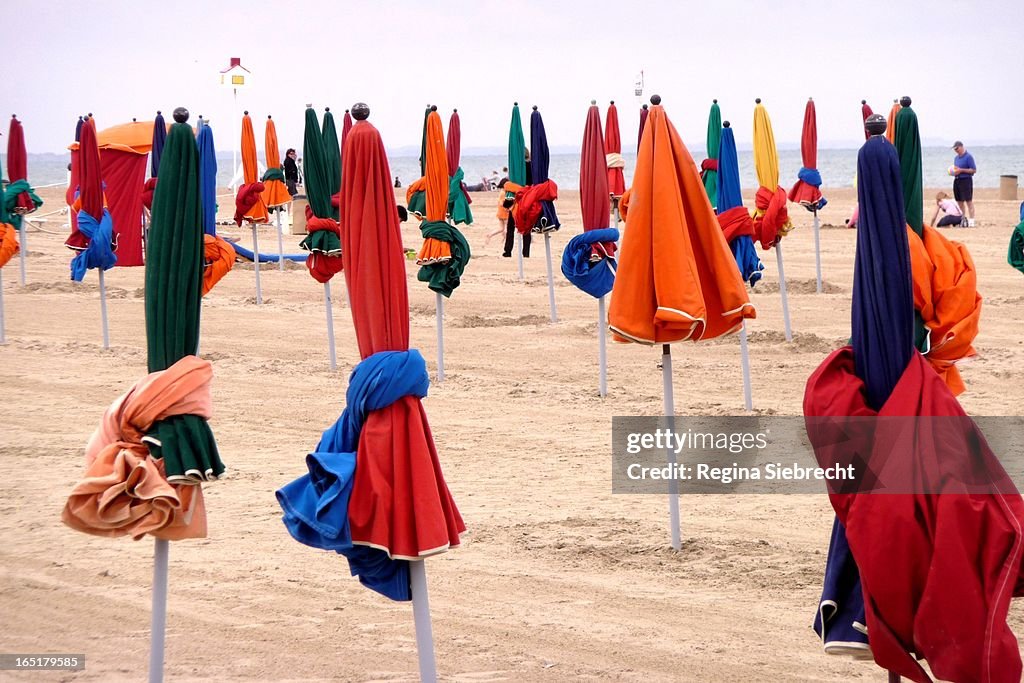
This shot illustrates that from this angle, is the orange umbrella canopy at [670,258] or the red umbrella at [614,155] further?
the red umbrella at [614,155]

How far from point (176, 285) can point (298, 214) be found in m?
23.9

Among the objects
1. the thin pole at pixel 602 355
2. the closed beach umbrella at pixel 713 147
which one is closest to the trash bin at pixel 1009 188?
the closed beach umbrella at pixel 713 147

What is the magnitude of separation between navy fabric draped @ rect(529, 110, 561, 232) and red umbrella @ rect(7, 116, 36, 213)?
781 centimetres

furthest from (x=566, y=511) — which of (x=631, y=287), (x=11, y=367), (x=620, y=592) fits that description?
(x=11, y=367)

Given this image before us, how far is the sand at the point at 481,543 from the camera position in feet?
18.1

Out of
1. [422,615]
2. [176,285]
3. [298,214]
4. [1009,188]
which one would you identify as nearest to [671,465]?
[422,615]

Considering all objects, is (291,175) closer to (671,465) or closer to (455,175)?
(455,175)

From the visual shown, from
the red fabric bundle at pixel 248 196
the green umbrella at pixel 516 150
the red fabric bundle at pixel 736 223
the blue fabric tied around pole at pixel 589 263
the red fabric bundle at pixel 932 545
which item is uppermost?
the green umbrella at pixel 516 150

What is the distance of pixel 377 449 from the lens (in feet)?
13.9

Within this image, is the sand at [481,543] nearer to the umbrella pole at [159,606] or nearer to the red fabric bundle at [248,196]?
the umbrella pole at [159,606]

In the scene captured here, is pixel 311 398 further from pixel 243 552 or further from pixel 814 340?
pixel 814 340

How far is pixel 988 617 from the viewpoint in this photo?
3314mm

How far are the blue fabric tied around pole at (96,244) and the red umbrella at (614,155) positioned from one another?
285 inches
